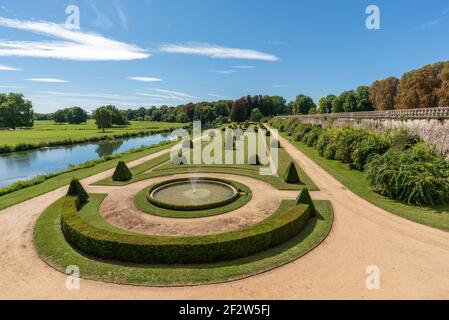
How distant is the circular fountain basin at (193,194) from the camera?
14.6 m

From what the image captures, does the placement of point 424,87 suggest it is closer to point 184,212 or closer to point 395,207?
point 395,207

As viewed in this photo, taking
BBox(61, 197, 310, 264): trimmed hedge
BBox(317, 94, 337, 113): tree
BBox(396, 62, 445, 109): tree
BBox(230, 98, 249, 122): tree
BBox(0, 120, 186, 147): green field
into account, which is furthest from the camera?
BBox(230, 98, 249, 122): tree

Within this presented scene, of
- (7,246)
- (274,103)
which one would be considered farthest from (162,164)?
(274,103)

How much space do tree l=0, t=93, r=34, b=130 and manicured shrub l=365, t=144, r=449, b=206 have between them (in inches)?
3767

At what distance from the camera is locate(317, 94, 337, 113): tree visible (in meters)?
106

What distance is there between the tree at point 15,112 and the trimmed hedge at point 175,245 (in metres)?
88.2

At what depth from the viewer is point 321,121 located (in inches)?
2063

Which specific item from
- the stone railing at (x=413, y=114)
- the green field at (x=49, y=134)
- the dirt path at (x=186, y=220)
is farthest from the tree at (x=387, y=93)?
the green field at (x=49, y=134)

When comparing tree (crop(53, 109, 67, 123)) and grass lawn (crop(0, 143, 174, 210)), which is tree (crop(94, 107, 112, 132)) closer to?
tree (crop(53, 109, 67, 123))

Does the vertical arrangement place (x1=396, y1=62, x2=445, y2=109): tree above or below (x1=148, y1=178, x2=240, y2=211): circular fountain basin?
above

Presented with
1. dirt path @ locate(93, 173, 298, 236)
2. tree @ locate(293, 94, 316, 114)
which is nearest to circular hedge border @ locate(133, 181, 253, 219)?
dirt path @ locate(93, 173, 298, 236)

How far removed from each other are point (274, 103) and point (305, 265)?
12807cm
